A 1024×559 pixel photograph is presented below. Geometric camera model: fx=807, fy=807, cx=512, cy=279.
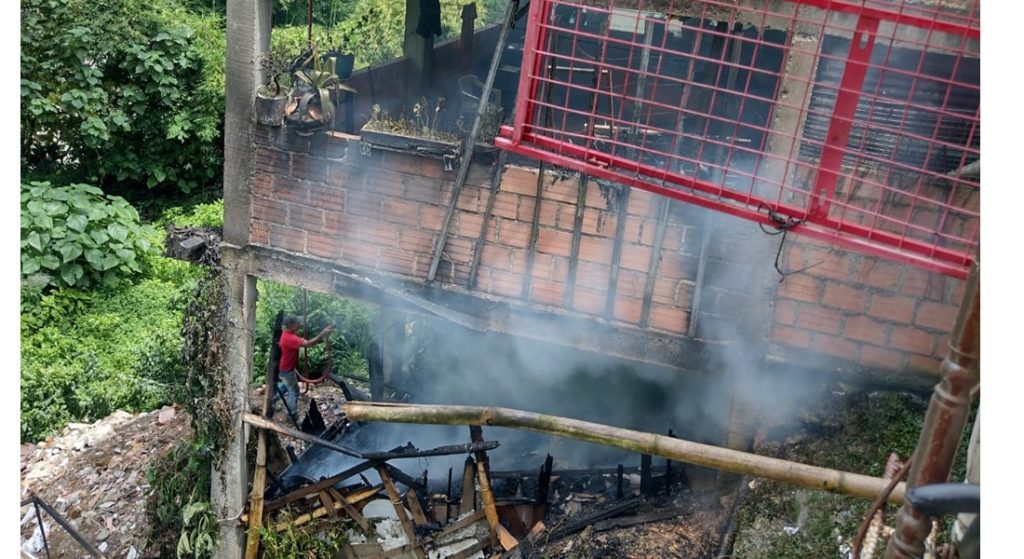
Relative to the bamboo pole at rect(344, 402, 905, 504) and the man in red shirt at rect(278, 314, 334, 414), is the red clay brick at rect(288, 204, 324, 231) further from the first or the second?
the bamboo pole at rect(344, 402, 905, 504)

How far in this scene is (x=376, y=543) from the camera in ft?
21.4

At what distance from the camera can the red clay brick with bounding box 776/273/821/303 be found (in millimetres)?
4730

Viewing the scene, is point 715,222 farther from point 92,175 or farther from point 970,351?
point 92,175

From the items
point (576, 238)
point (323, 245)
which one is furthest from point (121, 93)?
point (576, 238)

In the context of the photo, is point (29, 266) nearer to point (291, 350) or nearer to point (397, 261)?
point (291, 350)

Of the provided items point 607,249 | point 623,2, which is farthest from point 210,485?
point 623,2

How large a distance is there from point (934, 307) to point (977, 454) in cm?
224

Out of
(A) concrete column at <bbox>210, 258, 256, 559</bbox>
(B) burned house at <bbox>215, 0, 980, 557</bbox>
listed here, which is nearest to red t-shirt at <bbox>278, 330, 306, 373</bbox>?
(A) concrete column at <bbox>210, 258, 256, 559</bbox>

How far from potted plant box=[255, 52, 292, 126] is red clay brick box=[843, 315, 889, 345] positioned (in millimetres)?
3941

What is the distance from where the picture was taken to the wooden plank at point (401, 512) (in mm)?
6113

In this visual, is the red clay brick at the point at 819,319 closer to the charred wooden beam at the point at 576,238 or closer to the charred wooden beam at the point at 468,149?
the charred wooden beam at the point at 576,238

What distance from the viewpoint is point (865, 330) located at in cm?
468

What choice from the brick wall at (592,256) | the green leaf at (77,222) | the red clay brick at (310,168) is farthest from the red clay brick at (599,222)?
the green leaf at (77,222)

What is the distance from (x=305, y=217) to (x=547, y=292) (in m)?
1.86
